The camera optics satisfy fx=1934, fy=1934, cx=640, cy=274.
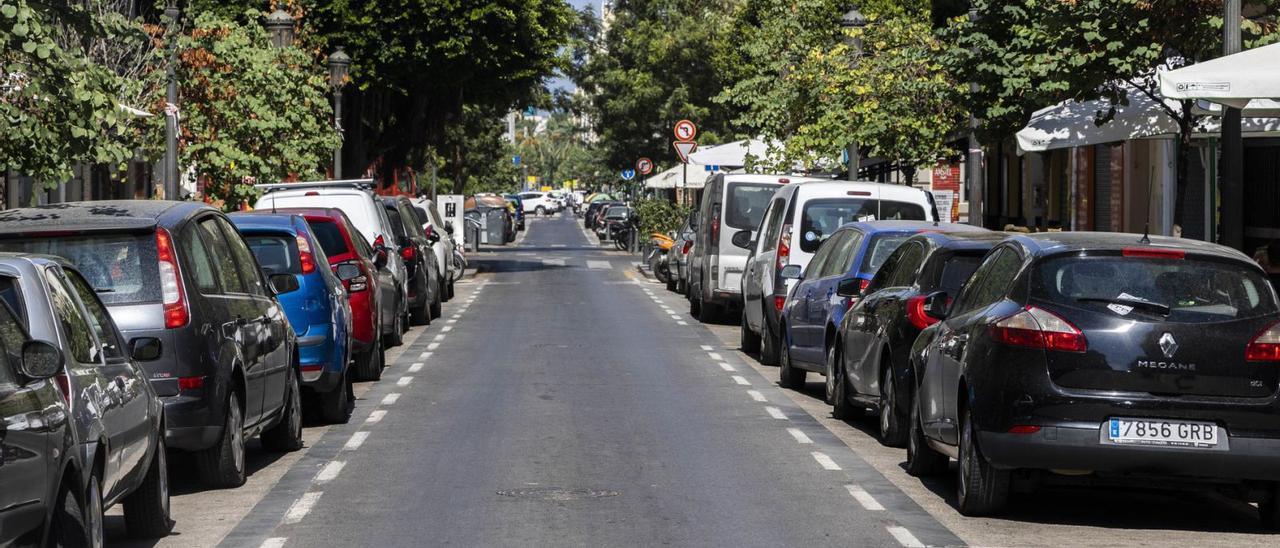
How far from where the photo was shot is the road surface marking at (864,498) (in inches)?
418

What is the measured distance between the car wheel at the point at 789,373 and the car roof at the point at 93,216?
7.66m

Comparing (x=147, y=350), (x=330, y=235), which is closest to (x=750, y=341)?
(x=330, y=235)

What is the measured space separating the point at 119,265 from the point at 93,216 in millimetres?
328

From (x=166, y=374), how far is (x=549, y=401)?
619 centimetres

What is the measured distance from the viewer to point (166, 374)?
34.5 ft

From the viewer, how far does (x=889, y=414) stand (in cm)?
1338

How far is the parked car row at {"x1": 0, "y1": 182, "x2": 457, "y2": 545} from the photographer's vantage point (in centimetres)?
714

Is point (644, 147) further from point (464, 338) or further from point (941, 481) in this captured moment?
point (941, 481)

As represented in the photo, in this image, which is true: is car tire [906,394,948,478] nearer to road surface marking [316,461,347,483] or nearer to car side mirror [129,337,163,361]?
road surface marking [316,461,347,483]

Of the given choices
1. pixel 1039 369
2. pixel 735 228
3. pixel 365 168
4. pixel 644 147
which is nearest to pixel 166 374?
pixel 1039 369

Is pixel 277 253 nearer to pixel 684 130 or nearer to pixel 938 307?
pixel 938 307

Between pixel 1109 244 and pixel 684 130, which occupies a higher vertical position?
pixel 684 130

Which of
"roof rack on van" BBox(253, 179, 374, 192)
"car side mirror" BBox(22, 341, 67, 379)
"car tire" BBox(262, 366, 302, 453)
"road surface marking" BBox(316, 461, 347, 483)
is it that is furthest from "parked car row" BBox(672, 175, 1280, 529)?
"roof rack on van" BBox(253, 179, 374, 192)

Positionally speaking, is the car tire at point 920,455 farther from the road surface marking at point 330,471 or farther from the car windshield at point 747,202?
the car windshield at point 747,202
